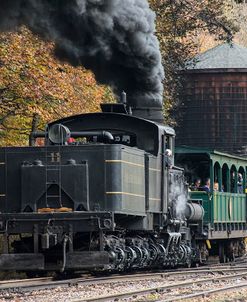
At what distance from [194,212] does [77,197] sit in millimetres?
6129

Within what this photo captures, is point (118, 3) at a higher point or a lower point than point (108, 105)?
higher

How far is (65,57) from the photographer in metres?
19.2

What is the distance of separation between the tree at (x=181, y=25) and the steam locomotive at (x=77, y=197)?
59.5 feet

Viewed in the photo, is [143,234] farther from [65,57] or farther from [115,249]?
[65,57]

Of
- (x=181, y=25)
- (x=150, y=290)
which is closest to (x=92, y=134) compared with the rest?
(x=150, y=290)

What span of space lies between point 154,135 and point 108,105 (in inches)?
48.8

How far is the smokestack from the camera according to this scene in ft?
51.5

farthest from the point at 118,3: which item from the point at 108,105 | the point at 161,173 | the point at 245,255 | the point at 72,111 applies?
the point at 245,255

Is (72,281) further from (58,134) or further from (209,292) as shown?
(58,134)

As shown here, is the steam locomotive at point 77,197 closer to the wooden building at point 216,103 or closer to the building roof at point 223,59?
the wooden building at point 216,103

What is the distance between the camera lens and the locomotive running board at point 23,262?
Answer: 1656 centimetres

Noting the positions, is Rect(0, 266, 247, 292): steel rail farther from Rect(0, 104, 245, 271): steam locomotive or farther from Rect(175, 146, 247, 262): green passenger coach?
Rect(175, 146, 247, 262): green passenger coach

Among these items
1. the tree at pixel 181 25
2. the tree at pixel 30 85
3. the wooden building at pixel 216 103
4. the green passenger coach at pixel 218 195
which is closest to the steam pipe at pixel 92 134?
the tree at pixel 30 85

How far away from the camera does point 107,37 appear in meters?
18.6
